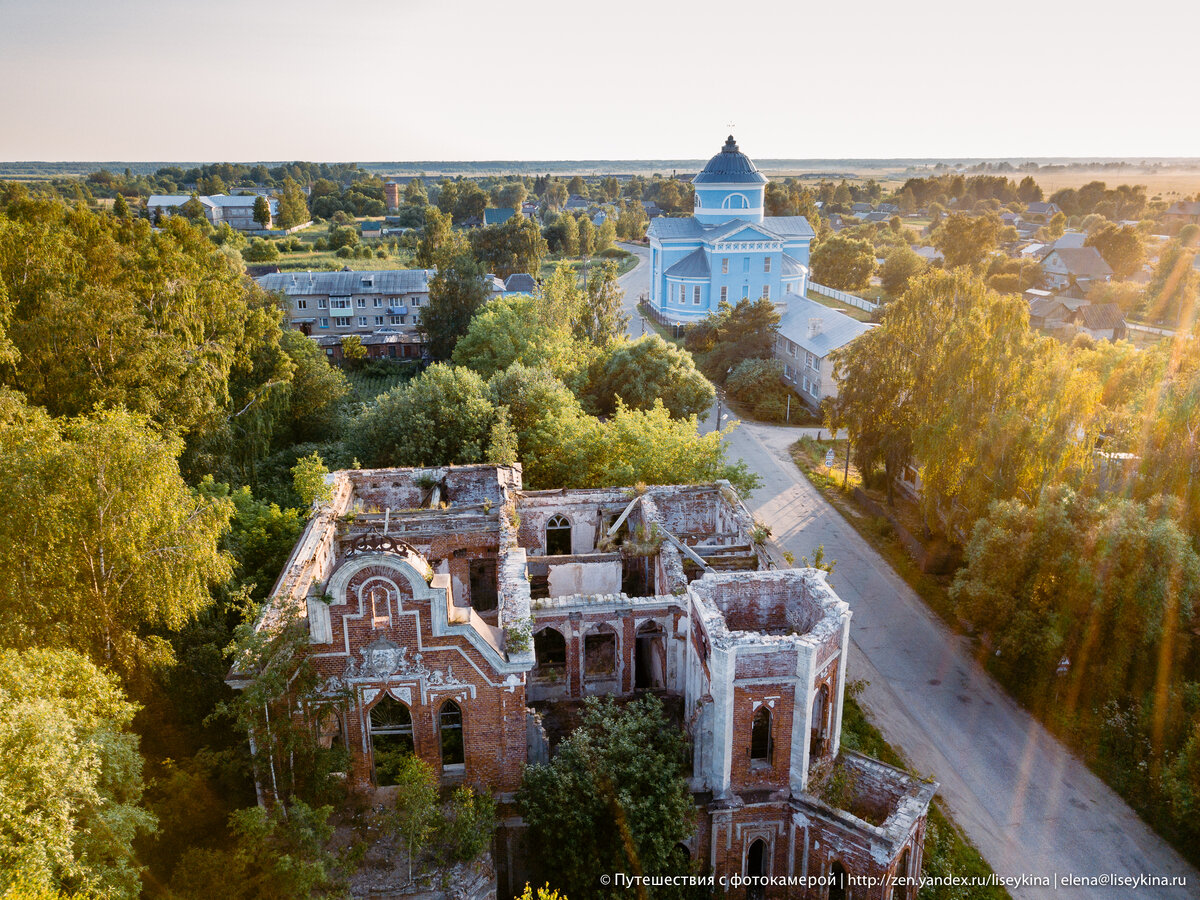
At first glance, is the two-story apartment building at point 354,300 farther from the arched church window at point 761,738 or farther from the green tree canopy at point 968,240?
the arched church window at point 761,738

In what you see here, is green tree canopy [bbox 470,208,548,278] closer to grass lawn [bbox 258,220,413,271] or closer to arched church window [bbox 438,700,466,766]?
grass lawn [bbox 258,220,413,271]

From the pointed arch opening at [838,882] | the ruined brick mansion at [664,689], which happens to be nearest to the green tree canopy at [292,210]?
the ruined brick mansion at [664,689]

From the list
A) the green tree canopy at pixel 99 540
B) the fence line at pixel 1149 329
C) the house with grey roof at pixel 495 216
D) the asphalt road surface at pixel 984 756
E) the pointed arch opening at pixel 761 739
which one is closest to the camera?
the green tree canopy at pixel 99 540

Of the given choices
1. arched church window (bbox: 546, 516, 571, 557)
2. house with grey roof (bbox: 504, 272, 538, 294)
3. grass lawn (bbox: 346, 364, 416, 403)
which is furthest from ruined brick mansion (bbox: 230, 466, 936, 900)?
house with grey roof (bbox: 504, 272, 538, 294)

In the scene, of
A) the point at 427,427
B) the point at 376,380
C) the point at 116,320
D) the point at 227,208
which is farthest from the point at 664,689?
the point at 227,208

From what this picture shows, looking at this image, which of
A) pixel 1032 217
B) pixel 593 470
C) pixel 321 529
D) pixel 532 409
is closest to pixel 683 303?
pixel 532 409

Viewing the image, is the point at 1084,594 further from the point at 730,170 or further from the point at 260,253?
the point at 260,253
